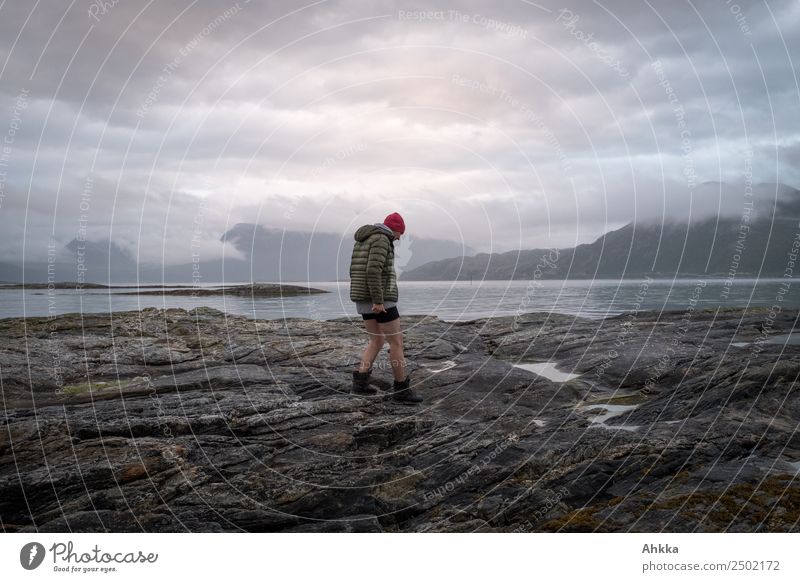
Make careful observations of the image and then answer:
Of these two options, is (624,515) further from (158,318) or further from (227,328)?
(158,318)

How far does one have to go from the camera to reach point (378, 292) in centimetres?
960

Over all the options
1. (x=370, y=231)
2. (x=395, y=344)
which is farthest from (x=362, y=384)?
(x=370, y=231)

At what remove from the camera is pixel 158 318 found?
1798 centimetres

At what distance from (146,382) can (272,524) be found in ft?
20.6

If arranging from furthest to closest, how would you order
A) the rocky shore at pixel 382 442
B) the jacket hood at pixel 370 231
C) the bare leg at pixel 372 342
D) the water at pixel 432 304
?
the water at pixel 432 304, the bare leg at pixel 372 342, the jacket hood at pixel 370 231, the rocky shore at pixel 382 442

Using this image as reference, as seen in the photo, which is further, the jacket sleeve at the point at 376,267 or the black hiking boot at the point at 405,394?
the black hiking boot at the point at 405,394

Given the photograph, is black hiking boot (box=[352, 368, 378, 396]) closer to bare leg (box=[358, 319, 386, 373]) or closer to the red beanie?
bare leg (box=[358, 319, 386, 373])

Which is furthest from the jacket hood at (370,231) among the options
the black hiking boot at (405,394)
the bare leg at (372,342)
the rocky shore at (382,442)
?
the rocky shore at (382,442)

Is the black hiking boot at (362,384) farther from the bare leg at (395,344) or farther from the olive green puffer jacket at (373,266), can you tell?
the olive green puffer jacket at (373,266)

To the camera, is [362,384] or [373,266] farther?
[362,384]

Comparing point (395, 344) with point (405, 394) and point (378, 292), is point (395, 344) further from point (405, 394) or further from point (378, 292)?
point (378, 292)

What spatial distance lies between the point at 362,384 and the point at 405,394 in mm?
880

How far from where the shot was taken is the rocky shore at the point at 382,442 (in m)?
5.75

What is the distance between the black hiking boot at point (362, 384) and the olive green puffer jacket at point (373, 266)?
1.52m
